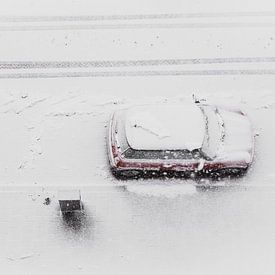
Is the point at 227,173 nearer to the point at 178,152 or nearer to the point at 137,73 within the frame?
the point at 178,152

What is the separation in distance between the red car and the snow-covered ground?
57cm

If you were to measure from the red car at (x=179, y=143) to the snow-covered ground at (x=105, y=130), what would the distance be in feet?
1.89

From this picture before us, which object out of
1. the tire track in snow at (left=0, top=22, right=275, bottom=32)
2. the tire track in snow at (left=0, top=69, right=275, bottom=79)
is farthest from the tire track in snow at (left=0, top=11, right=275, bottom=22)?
the tire track in snow at (left=0, top=69, right=275, bottom=79)

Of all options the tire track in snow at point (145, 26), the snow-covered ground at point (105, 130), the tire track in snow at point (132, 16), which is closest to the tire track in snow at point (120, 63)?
the snow-covered ground at point (105, 130)

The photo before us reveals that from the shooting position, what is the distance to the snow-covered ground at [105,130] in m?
10.5

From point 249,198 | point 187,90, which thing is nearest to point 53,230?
point 249,198

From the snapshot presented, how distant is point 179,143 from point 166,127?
52 cm

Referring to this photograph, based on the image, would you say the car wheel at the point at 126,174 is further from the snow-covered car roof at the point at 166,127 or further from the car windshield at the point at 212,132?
the car windshield at the point at 212,132

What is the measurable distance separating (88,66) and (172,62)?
2463 mm

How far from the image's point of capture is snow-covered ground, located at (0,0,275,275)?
34.3 feet

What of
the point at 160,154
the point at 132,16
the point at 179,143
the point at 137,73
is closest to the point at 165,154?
the point at 160,154

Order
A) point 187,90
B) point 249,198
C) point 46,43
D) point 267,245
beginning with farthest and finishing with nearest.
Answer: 1. point 46,43
2. point 187,90
3. point 249,198
4. point 267,245

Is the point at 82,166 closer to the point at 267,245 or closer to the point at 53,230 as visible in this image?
the point at 53,230

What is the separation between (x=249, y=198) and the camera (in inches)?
440
